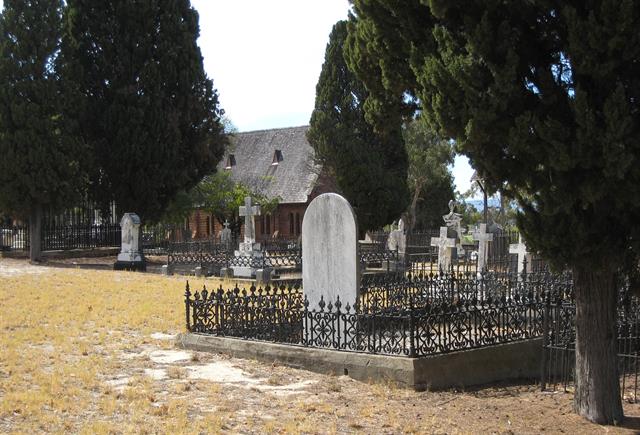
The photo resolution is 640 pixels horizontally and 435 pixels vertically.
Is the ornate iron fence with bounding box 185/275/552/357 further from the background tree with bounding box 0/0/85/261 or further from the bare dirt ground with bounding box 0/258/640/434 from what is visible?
the background tree with bounding box 0/0/85/261

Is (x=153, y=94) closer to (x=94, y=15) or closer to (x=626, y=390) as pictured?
(x=94, y=15)

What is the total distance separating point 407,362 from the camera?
9.61 metres

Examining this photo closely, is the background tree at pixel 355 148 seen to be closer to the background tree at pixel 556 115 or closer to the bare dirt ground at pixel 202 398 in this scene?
the bare dirt ground at pixel 202 398

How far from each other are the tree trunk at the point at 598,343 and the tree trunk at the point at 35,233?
25.6 metres

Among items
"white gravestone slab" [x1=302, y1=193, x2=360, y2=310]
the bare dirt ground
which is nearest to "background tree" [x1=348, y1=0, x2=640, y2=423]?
the bare dirt ground

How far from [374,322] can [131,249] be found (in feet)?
64.8

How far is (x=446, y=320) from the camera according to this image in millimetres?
10172

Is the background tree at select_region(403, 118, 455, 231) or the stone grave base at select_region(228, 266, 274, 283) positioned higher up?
the background tree at select_region(403, 118, 455, 231)

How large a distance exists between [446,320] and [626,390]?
109 inches

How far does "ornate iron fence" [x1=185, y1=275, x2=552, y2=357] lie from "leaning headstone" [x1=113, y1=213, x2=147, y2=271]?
1618cm

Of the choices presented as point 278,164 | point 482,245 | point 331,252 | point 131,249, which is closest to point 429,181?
point 278,164

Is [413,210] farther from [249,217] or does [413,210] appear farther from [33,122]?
[33,122]

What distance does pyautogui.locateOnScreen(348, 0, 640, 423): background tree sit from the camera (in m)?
7.17

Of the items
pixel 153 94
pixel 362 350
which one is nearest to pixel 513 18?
pixel 362 350
